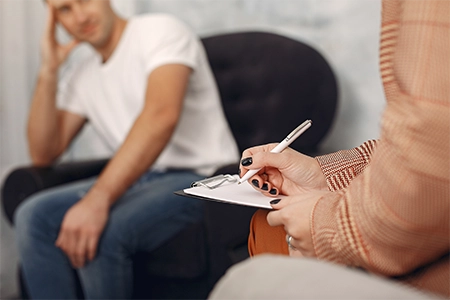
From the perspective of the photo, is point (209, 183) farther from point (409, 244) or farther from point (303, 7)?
point (303, 7)

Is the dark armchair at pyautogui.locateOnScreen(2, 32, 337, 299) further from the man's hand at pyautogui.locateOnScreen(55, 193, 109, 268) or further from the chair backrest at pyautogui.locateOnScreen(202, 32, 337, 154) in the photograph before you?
the man's hand at pyautogui.locateOnScreen(55, 193, 109, 268)

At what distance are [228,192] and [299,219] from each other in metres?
0.13

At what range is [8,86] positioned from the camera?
2.46 metres

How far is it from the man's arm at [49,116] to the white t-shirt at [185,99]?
0.59 ft

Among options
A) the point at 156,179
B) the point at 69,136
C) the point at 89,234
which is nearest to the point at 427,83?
the point at 89,234

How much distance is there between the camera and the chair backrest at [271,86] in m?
1.79

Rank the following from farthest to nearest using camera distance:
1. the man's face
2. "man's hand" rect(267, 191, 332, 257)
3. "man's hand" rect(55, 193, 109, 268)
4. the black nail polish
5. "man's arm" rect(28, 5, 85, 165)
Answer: "man's arm" rect(28, 5, 85, 165) < the man's face < "man's hand" rect(55, 193, 109, 268) < the black nail polish < "man's hand" rect(267, 191, 332, 257)

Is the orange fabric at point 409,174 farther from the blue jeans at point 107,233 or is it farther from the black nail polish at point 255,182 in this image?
the blue jeans at point 107,233

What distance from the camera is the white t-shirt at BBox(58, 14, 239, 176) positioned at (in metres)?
1.73

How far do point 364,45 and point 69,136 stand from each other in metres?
1.05

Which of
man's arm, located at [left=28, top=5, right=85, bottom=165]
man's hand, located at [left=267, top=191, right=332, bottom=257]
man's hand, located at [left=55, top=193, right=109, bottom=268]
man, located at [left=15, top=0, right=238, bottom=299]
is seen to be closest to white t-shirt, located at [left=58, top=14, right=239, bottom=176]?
man, located at [left=15, top=0, right=238, bottom=299]

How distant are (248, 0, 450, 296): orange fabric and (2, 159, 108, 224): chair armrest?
132cm

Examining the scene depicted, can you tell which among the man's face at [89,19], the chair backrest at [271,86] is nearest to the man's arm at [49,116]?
the man's face at [89,19]

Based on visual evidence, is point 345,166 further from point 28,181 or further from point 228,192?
point 28,181
